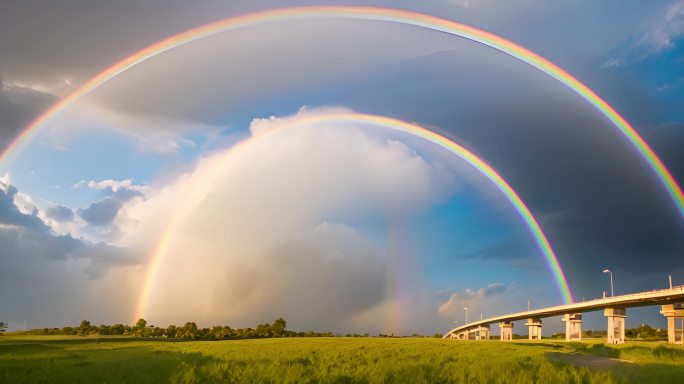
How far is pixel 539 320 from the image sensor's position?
156 metres

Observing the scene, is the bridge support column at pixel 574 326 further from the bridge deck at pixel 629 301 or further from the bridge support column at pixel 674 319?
the bridge support column at pixel 674 319

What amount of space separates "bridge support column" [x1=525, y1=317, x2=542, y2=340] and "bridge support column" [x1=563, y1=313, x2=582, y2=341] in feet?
90.2

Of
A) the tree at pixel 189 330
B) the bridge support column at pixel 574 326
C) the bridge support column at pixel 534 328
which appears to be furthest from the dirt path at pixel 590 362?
the bridge support column at pixel 534 328

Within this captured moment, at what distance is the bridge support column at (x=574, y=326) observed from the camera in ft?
410

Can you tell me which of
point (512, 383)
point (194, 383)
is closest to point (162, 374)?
point (194, 383)

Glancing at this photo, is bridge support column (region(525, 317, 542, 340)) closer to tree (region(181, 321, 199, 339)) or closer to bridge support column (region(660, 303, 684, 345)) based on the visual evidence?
bridge support column (region(660, 303, 684, 345))

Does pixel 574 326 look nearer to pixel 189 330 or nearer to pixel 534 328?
pixel 534 328

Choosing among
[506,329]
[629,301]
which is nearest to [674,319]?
[629,301]

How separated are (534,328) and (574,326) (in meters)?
29.8

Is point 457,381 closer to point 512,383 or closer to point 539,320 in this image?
point 512,383

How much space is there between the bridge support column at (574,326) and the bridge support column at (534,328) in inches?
1082

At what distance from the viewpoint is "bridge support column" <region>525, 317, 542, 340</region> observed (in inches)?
6043

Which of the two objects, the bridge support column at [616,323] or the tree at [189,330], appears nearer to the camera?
the bridge support column at [616,323]

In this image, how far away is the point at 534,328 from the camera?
155m
